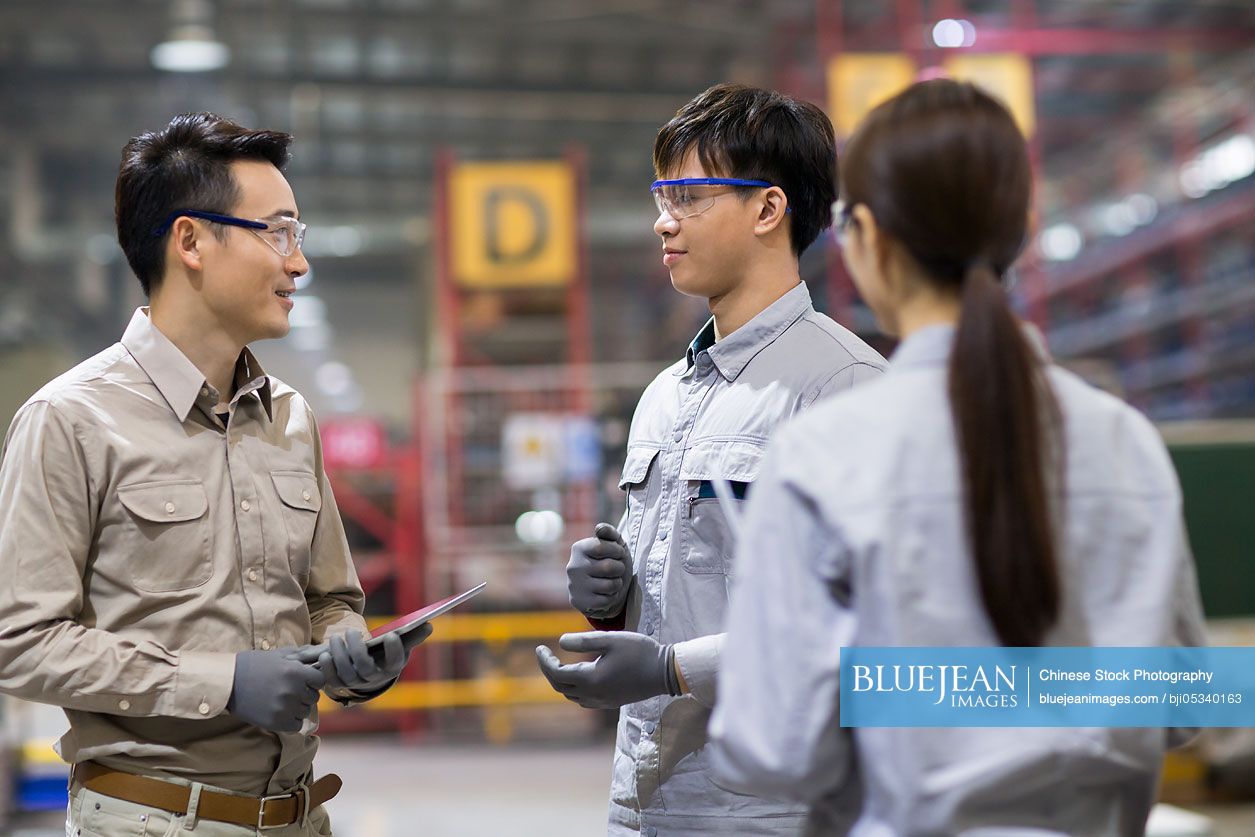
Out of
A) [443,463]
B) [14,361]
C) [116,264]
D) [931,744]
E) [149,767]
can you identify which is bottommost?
[149,767]

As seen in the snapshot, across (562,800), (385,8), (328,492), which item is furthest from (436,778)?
(385,8)

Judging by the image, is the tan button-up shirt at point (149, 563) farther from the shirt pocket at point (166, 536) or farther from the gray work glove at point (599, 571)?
the gray work glove at point (599, 571)

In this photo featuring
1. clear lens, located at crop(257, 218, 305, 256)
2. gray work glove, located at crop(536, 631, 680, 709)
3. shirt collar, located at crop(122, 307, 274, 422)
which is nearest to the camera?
gray work glove, located at crop(536, 631, 680, 709)

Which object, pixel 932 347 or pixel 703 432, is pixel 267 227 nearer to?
pixel 703 432

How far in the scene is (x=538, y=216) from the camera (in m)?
10.5

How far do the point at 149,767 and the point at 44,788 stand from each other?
5.62 m

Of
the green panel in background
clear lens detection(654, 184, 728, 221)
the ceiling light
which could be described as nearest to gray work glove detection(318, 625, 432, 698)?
clear lens detection(654, 184, 728, 221)

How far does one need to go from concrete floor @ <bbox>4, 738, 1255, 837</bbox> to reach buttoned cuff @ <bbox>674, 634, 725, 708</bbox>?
4.70 m

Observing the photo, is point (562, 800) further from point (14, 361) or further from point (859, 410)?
point (859, 410)

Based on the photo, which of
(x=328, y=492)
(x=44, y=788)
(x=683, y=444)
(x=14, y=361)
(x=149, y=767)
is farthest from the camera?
(x=14, y=361)

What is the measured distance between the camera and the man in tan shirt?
1.79 meters

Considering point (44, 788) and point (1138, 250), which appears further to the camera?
point (1138, 250)

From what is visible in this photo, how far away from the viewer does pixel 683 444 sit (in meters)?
2.04

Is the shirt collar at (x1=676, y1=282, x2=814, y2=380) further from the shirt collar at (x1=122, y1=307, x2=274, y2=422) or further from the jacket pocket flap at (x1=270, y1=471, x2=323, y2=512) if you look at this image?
the shirt collar at (x1=122, y1=307, x2=274, y2=422)
